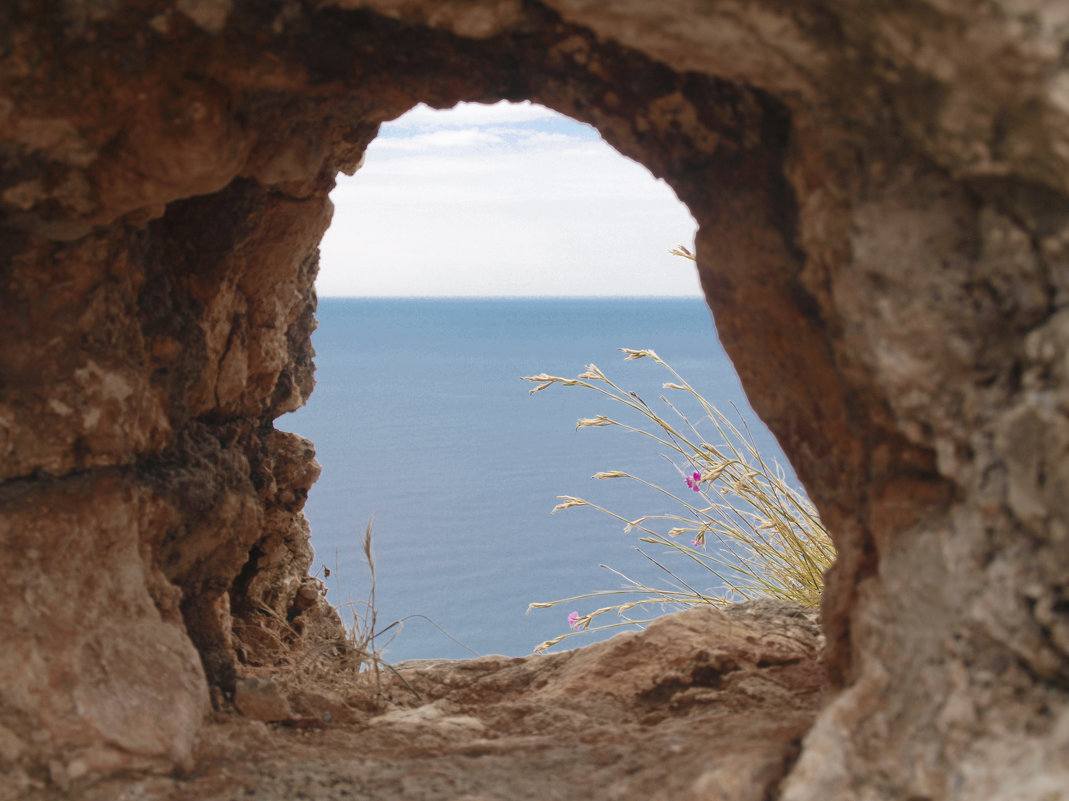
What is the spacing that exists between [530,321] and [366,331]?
614cm

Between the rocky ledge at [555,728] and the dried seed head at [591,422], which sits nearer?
the rocky ledge at [555,728]

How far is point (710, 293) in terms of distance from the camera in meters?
1.51

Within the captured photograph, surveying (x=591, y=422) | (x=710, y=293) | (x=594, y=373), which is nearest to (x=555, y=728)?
(x=710, y=293)

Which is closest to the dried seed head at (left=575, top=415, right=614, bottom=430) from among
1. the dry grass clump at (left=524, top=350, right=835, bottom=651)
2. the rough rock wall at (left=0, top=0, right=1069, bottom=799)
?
the dry grass clump at (left=524, top=350, right=835, bottom=651)

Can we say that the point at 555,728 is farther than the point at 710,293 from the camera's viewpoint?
Yes

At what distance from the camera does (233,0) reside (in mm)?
1252

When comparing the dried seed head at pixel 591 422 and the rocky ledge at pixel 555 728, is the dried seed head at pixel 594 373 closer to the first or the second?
the dried seed head at pixel 591 422

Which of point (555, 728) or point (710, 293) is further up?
point (710, 293)

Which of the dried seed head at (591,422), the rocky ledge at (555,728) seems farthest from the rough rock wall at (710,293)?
the dried seed head at (591,422)

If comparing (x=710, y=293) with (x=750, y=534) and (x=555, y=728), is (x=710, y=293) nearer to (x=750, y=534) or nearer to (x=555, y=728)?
(x=555, y=728)

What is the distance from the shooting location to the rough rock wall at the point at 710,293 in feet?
3.21

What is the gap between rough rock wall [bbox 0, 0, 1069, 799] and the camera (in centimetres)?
98

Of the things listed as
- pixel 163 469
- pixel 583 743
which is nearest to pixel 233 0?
pixel 163 469

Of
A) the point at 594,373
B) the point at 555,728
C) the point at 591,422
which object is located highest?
the point at 594,373
